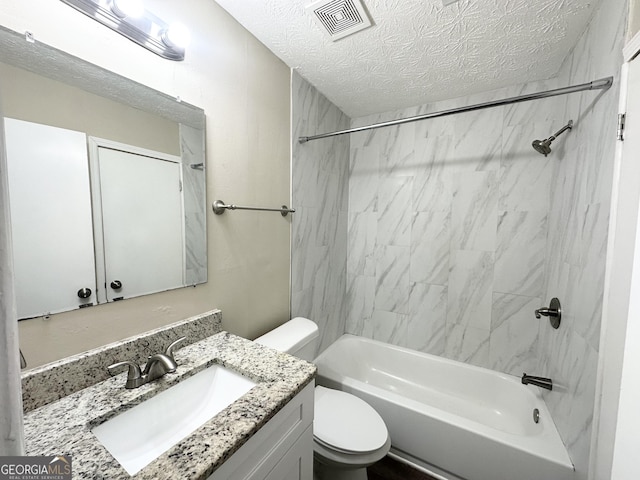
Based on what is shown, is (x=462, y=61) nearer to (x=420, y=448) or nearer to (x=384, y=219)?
(x=384, y=219)

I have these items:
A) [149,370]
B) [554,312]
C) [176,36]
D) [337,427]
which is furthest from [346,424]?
[176,36]

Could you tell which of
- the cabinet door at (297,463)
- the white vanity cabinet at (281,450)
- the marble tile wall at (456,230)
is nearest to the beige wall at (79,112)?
the white vanity cabinet at (281,450)

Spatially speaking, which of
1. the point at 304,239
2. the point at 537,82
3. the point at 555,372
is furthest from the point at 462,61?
the point at 555,372

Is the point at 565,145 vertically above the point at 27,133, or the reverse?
the point at 565,145

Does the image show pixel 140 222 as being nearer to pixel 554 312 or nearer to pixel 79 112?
pixel 79 112

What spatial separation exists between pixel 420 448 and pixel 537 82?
2408 mm

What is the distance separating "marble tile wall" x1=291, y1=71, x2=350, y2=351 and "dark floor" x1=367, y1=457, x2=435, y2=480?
0.81m

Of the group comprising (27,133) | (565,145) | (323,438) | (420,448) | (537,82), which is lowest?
(420,448)

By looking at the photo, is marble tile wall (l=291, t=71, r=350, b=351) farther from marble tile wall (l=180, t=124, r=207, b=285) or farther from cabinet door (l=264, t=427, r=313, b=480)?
cabinet door (l=264, t=427, r=313, b=480)

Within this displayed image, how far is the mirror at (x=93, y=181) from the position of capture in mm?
660

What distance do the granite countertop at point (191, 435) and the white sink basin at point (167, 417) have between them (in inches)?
1.2

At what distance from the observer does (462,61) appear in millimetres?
1437

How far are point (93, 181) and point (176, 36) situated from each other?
623 mm

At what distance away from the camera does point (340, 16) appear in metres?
1.14
